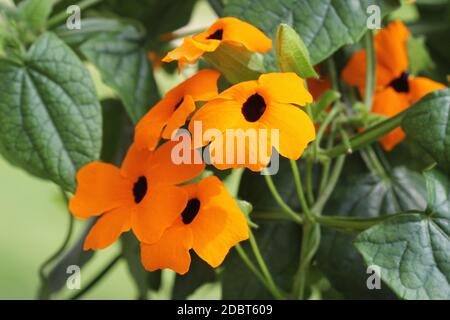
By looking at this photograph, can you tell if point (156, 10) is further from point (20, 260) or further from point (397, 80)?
point (20, 260)

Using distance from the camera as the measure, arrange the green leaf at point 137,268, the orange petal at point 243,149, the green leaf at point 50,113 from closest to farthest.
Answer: the orange petal at point 243,149
the green leaf at point 50,113
the green leaf at point 137,268

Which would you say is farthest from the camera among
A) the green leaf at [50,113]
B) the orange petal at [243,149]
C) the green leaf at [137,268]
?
the green leaf at [137,268]

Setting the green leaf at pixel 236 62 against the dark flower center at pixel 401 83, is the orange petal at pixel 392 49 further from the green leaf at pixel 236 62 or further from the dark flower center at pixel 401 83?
the green leaf at pixel 236 62

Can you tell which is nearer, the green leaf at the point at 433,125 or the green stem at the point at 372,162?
the green leaf at the point at 433,125

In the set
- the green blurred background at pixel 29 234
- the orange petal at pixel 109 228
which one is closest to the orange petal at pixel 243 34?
the orange petal at pixel 109 228

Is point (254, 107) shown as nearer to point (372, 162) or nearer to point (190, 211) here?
point (190, 211)

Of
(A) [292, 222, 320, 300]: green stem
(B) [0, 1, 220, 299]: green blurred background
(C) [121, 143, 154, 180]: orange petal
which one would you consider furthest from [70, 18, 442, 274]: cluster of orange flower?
(B) [0, 1, 220, 299]: green blurred background
